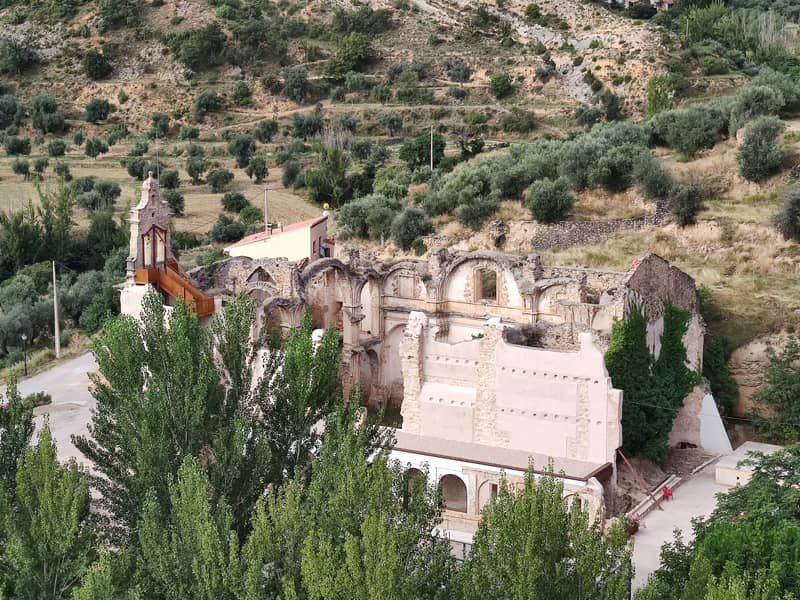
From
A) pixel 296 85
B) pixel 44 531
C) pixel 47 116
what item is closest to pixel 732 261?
pixel 44 531

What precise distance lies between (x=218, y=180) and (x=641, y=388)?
37.4 metres

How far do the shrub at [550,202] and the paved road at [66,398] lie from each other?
50.4 ft

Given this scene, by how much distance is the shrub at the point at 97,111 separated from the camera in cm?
7438

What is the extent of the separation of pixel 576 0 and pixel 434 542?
67.1 m

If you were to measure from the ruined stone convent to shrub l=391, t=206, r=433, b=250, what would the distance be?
1184cm

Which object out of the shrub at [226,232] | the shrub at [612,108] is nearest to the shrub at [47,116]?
the shrub at [226,232]

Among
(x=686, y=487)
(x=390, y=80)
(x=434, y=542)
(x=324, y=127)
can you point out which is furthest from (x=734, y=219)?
(x=390, y=80)

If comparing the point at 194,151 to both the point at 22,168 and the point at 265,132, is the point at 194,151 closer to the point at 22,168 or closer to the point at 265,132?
the point at 265,132

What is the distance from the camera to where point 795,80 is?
5797 cm

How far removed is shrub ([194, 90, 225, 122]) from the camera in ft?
242

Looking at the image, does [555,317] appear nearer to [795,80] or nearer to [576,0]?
[795,80]

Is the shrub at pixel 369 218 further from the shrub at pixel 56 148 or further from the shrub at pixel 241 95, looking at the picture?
the shrub at pixel 241 95

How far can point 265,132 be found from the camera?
A: 69.8m

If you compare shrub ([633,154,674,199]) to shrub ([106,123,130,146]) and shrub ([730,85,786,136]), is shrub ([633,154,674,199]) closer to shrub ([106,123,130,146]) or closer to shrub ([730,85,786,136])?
shrub ([730,85,786,136])
